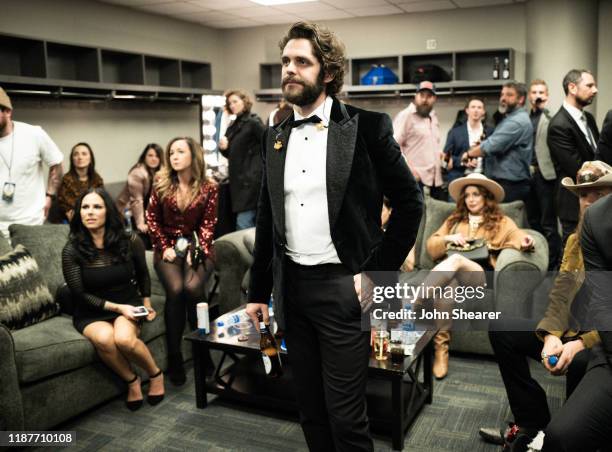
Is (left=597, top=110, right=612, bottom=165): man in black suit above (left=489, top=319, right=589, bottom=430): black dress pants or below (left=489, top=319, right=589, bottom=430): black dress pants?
above

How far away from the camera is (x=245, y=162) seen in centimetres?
499

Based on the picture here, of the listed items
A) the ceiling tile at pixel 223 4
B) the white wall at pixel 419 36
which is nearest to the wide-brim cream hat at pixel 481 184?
the white wall at pixel 419 36

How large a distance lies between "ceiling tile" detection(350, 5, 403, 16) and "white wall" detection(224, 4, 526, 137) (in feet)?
0.59

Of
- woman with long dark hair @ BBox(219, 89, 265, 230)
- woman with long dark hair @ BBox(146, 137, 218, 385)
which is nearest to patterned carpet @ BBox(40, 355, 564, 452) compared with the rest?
woman with long dark hair @ BBox(146, 137, 218, 385)

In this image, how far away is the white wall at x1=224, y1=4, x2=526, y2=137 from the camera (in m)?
6.91

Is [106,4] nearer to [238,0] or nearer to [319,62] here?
[238,0]

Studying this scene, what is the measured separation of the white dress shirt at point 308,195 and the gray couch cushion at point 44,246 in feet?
7.23

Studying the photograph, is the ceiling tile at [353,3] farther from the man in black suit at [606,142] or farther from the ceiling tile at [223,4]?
the man in black suit at [606,142]

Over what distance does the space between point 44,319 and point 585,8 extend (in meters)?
5.81

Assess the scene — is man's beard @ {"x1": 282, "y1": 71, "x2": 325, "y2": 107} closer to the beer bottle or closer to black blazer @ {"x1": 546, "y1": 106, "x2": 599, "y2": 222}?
the beer bottle

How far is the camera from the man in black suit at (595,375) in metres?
1.83

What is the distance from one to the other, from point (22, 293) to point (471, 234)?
2596 millimetres

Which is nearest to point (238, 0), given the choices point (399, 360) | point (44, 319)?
point (44, 319)

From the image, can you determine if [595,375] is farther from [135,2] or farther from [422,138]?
[135,2]
